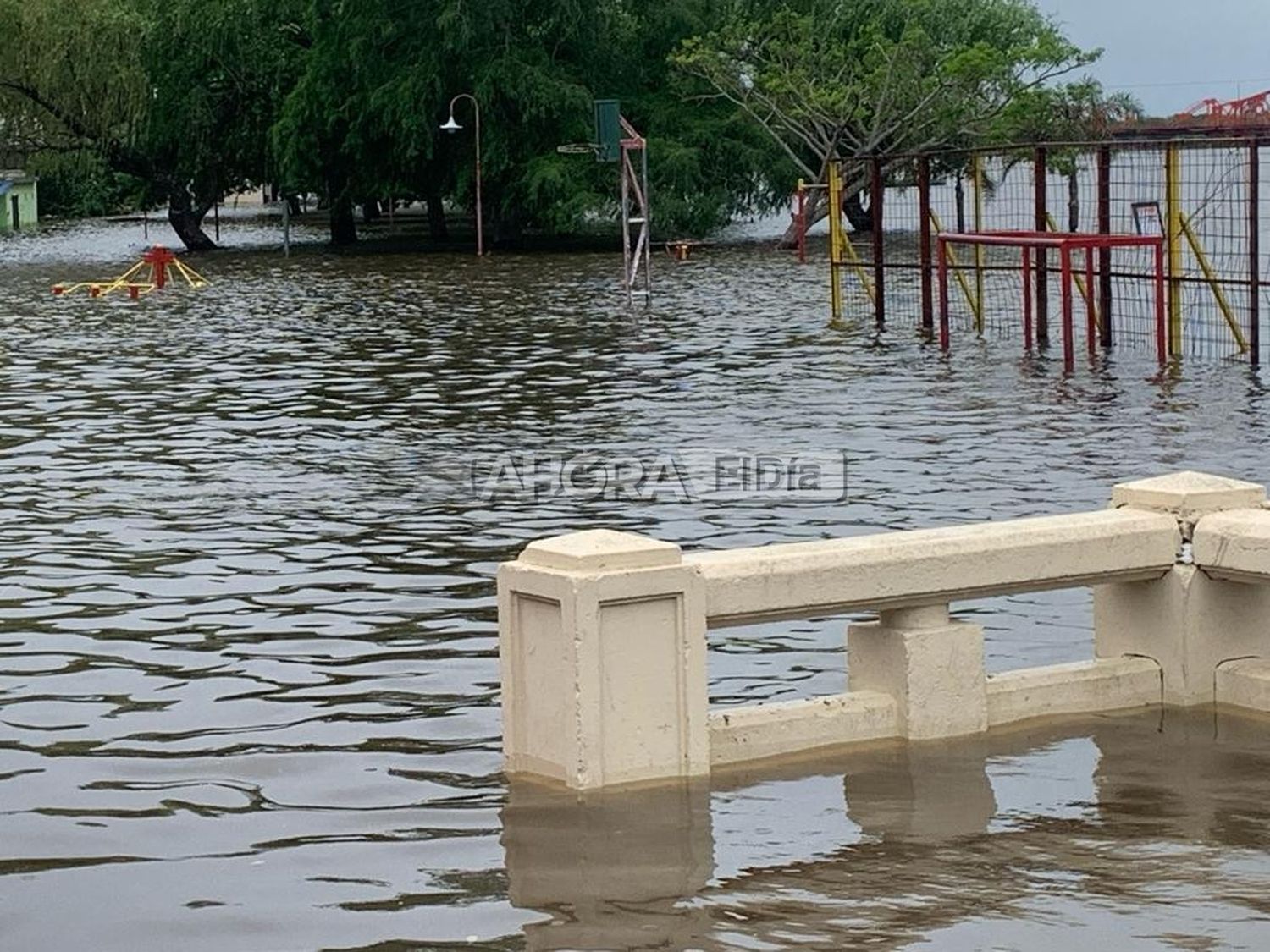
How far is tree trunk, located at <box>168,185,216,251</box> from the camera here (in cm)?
6156

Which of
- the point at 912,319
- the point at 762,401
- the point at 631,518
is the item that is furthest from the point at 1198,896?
the point at 912,319

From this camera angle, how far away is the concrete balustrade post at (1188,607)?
29.8 ft

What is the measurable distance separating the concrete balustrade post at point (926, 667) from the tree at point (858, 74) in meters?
47.1

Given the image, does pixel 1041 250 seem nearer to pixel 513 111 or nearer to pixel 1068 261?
pixel 1068 261

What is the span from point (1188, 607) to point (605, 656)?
8.25 ft

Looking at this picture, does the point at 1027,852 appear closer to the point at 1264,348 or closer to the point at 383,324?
the point at 1264,348

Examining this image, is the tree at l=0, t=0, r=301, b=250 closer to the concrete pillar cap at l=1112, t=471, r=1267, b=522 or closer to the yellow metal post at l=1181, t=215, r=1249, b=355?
the yellow metal post at l=1181, t=215, r=1249, b=355

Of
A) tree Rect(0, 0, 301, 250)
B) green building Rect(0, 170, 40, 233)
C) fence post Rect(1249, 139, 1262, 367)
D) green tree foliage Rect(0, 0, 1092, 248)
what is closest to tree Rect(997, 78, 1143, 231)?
green tree foliage Rect(0, 0, 1092, 248)

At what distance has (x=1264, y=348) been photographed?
1113 inches

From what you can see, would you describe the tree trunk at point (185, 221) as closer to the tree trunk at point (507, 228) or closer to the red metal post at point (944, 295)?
the tree trunk at point (507, 228)

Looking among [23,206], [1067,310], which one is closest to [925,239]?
[1067,310]

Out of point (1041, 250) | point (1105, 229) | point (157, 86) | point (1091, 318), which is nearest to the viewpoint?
point (1105, 229)

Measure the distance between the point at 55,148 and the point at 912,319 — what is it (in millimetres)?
33564

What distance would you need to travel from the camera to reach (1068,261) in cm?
2567
